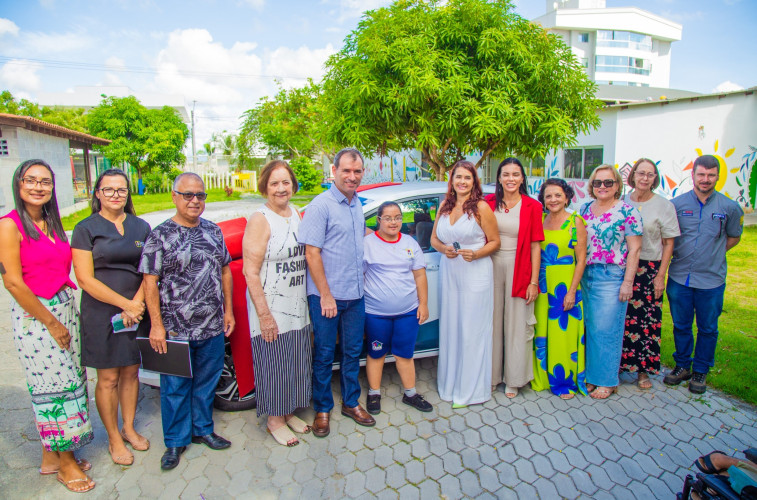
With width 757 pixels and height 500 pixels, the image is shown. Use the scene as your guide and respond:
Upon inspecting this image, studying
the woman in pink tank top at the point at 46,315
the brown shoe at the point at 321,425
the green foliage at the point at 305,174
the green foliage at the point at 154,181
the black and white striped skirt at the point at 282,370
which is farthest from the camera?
the green foliage at the point at 154,181

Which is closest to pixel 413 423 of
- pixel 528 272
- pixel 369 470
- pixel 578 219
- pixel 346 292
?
pixel 369 470

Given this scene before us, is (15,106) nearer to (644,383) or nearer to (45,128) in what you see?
(45,128)

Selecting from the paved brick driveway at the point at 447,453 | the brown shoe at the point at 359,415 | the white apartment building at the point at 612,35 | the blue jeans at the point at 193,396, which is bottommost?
the paved brick driveway at the point at 447,453

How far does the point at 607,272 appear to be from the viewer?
3.70m

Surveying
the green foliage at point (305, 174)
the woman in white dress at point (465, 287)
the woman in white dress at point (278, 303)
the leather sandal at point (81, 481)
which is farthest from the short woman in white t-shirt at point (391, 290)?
the green foliage at point (305, 174)

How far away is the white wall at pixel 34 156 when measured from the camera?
14.3 m

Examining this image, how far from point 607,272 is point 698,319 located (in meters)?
1.03

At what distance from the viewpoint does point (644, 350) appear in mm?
3947

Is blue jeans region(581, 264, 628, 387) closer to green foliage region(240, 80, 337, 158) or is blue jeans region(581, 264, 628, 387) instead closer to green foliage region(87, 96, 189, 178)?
green foliage region(240, 80, 337, 158)

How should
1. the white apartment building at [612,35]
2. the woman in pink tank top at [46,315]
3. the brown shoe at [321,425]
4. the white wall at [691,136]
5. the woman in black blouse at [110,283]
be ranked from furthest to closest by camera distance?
1. the white apartment building at [612,35]
2. the white wall at [691,136]
3. the brown shoe at [321,425]
4. the woman in black blouse at [110,283]
5. the woman in pink tank top at [46,315]

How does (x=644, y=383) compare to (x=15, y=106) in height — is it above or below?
below

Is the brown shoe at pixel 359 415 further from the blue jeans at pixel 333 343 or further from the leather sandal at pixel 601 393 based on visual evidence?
the leather sandal at pixel 601 393

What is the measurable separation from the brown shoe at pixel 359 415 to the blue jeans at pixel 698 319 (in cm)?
283

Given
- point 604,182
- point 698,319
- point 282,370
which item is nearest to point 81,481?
point 282,370
